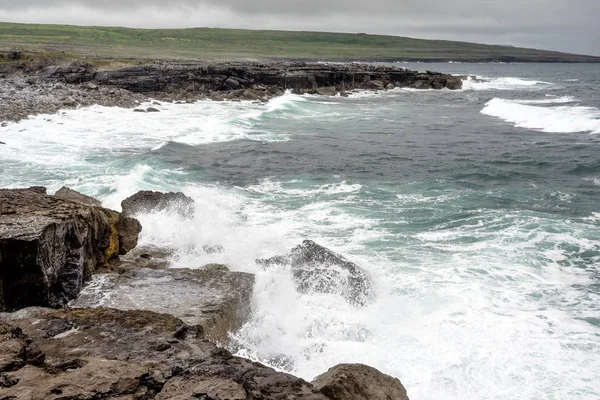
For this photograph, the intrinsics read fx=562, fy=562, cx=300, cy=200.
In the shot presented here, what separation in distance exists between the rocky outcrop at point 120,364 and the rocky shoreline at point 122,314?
0.03 feet

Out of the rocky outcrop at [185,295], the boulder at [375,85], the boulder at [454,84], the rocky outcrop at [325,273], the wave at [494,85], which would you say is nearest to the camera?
the rocky outcrop at [185,295]

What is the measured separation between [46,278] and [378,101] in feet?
154

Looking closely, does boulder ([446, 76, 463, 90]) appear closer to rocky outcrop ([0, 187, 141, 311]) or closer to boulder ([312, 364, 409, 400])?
rocky outcrop ([0, 187, 141, 311])

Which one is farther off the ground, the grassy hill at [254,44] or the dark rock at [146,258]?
the grassy hill at [254,44]

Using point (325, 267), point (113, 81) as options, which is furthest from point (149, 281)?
point (113, 81)

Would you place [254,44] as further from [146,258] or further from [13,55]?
[146,258]

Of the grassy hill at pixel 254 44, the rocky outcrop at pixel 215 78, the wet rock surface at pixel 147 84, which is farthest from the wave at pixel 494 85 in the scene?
the grassy hill at pixel 254 44

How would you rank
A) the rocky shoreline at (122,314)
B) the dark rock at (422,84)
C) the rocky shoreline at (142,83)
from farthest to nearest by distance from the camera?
the dark rock at (422,84) < the rocky shoreline at (142,83) < the rocky shoreline at (122,314)

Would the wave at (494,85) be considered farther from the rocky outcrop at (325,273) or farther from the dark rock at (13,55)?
the rocky outcrop at (325,273)

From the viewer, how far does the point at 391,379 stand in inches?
257

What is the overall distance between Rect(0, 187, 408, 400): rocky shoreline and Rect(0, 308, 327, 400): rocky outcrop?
0.03 ft

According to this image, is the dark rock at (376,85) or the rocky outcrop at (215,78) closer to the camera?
the rocky outcrop at (215,78)

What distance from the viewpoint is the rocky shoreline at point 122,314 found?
4965 mm

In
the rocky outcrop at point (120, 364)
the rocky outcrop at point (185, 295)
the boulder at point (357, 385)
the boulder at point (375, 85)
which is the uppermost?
the boulder at point (375, 85)
